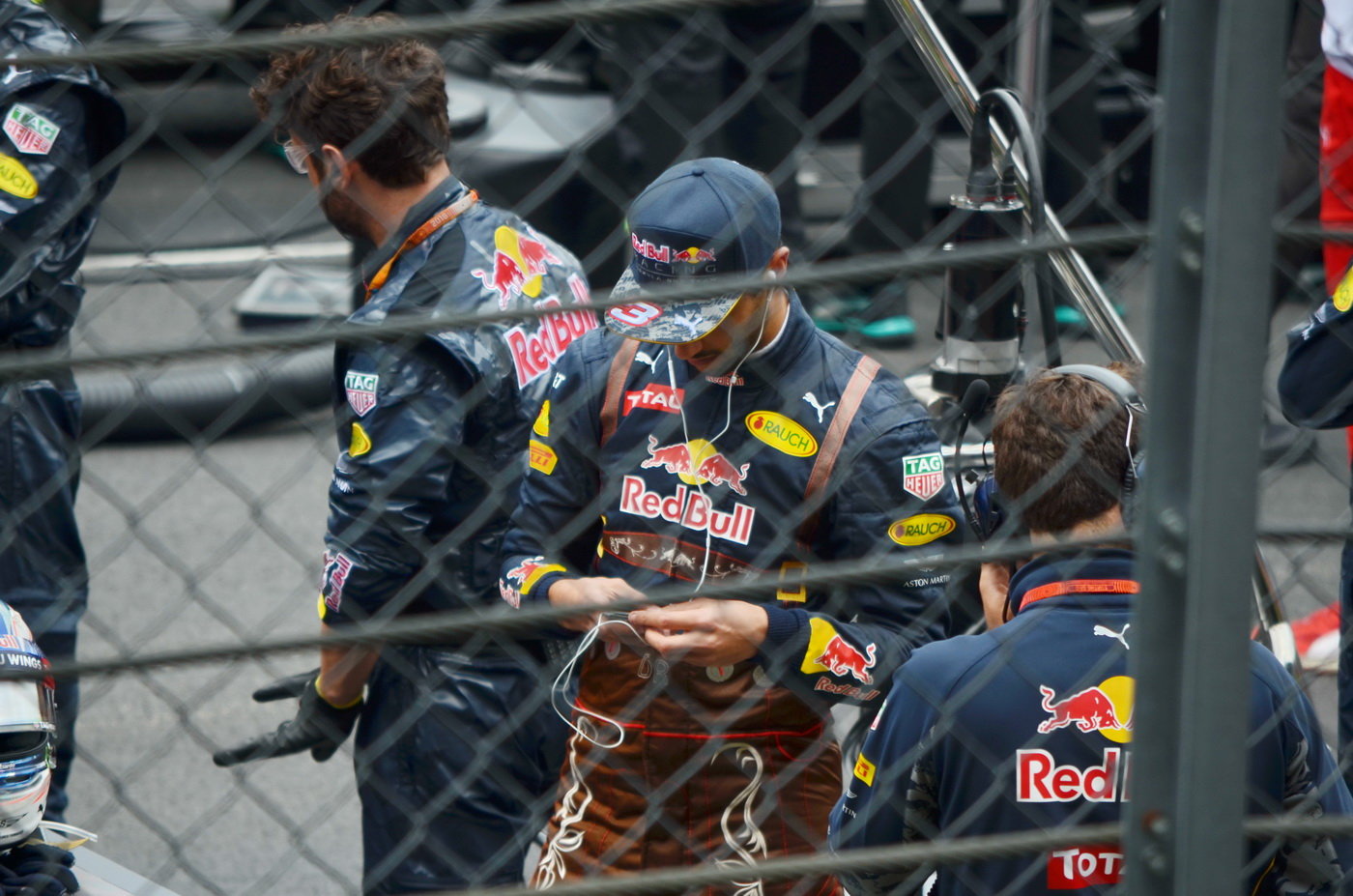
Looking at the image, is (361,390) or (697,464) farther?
(361,390)

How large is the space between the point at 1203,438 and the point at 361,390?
1541 mm

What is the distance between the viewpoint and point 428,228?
2.58 m

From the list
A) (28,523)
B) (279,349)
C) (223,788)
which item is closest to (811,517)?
(279,349)

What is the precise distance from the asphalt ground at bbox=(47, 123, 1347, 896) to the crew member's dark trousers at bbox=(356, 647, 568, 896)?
0.13m

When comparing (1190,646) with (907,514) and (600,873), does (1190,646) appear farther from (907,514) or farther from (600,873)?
(600,873)

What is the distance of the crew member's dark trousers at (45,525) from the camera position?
3.04 meters

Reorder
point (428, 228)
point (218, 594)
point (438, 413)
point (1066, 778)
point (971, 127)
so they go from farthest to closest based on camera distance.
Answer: point (218, 594)
point (971, 127)
point (428, 228)
point (438, 413)
point (1066, 778)

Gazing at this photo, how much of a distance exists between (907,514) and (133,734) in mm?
2540

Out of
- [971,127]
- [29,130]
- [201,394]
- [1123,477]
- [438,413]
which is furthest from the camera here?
[201,394]

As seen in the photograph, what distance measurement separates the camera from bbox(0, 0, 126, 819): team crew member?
9.54ft

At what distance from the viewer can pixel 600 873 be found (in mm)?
2322

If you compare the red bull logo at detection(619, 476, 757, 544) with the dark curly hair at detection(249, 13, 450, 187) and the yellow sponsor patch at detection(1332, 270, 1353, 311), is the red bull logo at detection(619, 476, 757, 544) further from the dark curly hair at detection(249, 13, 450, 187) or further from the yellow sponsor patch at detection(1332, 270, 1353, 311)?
the yellow sponsor patch at detection(1332, 270, 1353, 311)

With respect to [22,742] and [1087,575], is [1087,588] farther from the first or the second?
[22,742]

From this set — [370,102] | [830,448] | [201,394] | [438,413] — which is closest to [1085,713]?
[830,448]
